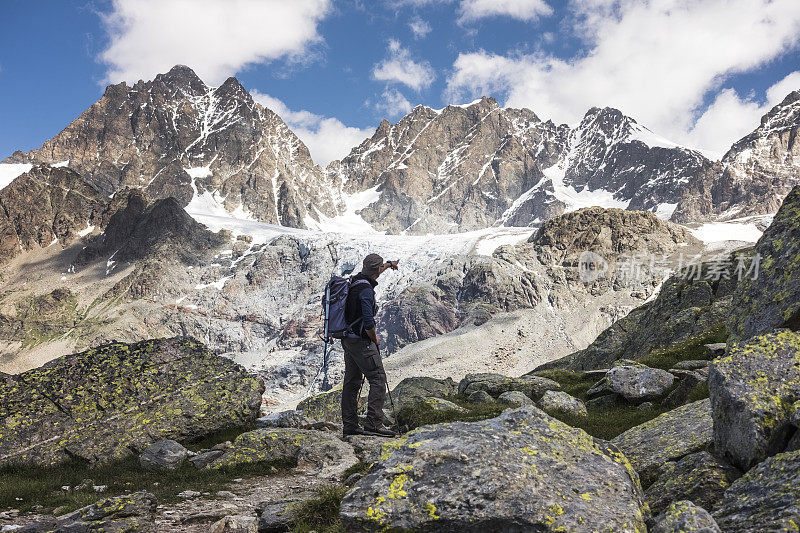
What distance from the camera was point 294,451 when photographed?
43.2ft

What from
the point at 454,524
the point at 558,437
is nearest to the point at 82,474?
the point at 454,524

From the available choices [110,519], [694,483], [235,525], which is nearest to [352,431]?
[235,525]

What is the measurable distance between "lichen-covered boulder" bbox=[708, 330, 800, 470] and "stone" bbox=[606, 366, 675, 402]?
34.4 feet

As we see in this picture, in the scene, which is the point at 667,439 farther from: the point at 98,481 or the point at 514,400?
the point at 514,400

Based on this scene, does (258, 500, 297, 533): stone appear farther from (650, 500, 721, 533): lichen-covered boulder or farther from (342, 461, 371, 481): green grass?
(650, 500, 721, 533): lichen-covered boulder

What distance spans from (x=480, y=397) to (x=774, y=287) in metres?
17.3

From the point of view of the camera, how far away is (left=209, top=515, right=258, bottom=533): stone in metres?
7.51

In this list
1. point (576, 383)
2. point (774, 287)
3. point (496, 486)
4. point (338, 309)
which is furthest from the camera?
point (576, 383)

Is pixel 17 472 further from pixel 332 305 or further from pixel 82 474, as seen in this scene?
pixel 332 305

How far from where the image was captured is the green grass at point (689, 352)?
23203 millimetres

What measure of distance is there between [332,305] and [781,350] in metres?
10.2

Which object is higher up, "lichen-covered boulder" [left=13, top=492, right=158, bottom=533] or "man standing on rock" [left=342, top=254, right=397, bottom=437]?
"man standing on rock" [left=342, top=254, right=397, bottom=437]

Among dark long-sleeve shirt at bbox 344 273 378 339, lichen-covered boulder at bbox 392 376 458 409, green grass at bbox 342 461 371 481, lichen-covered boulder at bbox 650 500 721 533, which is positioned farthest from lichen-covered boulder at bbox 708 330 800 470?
lichen-covered boulder at bbox 392 376 458 409

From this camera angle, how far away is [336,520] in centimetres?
708
